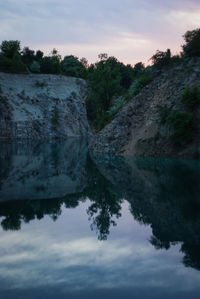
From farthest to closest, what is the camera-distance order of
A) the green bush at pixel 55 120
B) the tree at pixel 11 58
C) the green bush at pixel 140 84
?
the green bush at pixel 55 120, the tree at pixel 11 58, the green bush at pixel 140 84

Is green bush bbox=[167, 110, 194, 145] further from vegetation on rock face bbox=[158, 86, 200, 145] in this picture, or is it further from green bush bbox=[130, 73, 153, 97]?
green bush bbox=[130, 73, 153, 97]

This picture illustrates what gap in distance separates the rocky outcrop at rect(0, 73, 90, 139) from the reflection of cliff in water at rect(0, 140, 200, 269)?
46.5 m

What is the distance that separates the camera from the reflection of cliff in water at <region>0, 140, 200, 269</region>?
829cm

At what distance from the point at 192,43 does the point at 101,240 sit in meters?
29.3

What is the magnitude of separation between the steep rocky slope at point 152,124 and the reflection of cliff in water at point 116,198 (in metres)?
7.39

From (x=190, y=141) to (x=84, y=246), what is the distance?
65.0 feet

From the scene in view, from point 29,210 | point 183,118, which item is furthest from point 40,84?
point 29,210

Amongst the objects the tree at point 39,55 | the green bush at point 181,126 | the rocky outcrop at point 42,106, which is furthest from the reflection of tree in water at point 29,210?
the tree at point 39,55

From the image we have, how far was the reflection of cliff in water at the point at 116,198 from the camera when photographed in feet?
27.2

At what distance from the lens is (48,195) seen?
1312 cm

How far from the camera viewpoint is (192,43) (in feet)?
109

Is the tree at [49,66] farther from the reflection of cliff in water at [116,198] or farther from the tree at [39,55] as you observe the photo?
the reflection of cliff in water at [116,198]

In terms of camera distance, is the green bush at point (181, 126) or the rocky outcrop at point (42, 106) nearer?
the green bush at point (181, 126)

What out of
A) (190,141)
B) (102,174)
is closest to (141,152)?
(190,141)
